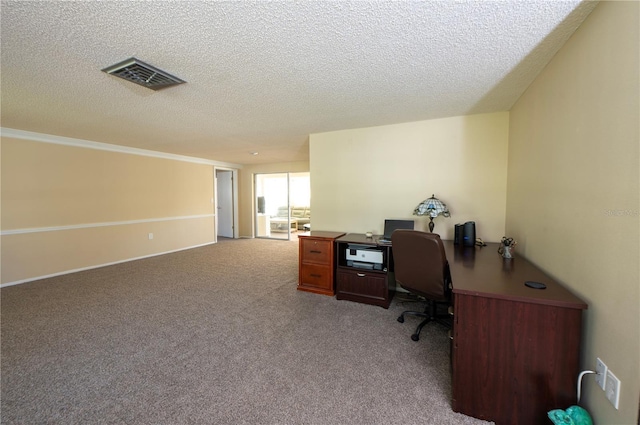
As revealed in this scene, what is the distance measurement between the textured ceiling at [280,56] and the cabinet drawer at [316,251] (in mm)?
1609

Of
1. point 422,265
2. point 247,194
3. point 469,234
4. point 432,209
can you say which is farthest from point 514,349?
point 247,194

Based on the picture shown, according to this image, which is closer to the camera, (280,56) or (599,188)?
(599,188)

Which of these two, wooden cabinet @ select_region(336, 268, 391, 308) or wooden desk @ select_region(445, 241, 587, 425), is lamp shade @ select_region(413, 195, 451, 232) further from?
wooden desk @ select_region(445, 241, 587, 425)

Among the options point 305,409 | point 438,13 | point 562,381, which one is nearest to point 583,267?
point 562,381

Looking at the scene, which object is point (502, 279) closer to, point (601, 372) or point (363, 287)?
point (601, 372)

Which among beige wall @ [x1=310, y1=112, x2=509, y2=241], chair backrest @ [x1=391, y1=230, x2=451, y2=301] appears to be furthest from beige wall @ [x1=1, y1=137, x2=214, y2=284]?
chair backrest @ [x1=391, y1=230, x2=451, y2=301]

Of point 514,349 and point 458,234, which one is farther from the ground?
point 458,234

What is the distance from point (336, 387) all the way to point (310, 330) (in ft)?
2.44

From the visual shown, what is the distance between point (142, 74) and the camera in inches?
75.4

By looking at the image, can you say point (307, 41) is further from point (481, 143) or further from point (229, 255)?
point (229, 255)

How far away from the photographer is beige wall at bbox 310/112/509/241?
2861 mm

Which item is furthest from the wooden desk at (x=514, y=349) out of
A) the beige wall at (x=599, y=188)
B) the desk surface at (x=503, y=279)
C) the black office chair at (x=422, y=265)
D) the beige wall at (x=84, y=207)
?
the beige wall at (x=84, y=207)

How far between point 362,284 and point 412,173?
159cm

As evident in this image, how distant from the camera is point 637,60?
1.00 metres
